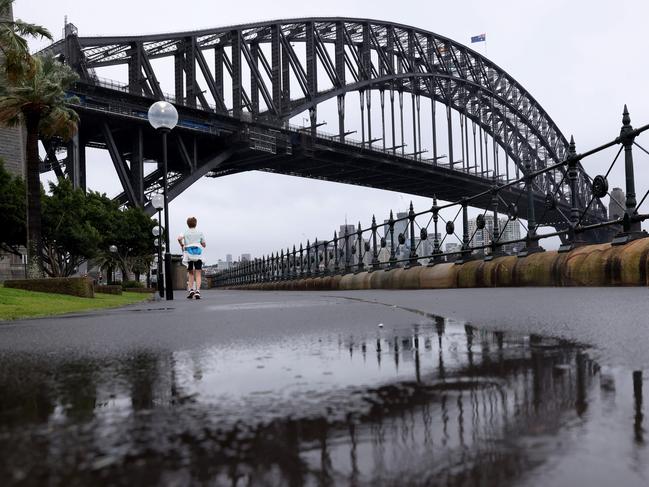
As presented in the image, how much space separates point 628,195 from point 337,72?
61395 mm

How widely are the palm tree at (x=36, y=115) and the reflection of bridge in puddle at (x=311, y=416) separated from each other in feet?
74.7

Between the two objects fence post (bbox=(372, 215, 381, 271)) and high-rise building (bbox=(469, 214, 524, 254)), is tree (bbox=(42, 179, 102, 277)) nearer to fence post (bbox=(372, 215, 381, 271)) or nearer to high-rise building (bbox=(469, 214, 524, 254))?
fence post (bbox=(372, 215, 381, 271))

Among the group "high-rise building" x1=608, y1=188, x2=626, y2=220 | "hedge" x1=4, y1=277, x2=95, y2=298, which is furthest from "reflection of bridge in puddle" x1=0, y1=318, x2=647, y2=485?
"hedge" x1=4, y1=277, x2=95, y2=298

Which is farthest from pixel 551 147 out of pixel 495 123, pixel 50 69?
pixel 50 69

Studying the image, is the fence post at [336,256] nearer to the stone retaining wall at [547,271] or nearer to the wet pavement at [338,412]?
the stone retaining wall at [547,271]

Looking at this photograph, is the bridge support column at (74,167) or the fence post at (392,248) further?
the bridge support column at (74,167)

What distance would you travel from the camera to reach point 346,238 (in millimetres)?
18656

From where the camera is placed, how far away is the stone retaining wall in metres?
6.55

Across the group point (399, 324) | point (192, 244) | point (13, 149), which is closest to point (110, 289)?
point (192, 244)

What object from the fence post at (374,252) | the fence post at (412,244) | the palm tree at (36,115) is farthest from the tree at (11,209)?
the fence post at (412,244)

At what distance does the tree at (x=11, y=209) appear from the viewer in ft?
107

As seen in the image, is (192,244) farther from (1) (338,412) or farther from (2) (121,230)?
(2) (121,230)

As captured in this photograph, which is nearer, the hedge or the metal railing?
the metal railing

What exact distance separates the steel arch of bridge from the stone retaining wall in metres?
26.8
